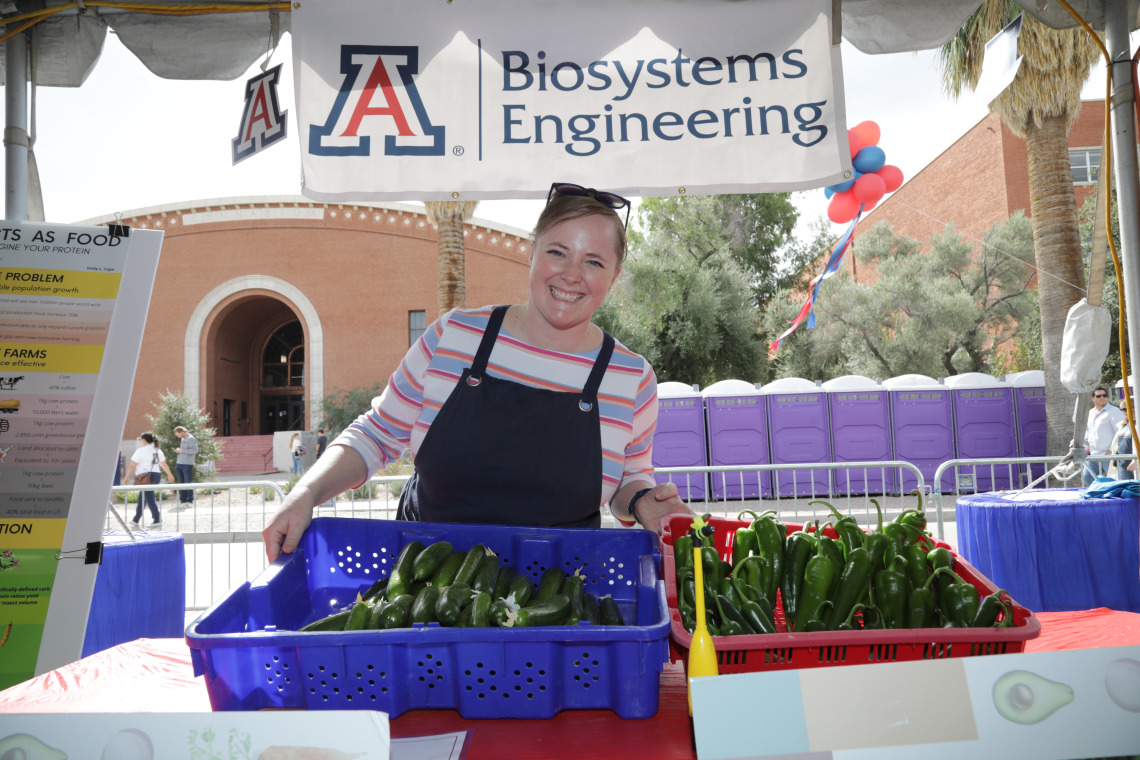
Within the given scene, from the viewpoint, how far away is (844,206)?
752cm

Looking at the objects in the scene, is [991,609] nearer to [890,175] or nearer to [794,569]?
[794,569]

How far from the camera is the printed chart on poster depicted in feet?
9.11

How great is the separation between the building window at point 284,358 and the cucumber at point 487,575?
121 feet

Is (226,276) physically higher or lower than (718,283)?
higher

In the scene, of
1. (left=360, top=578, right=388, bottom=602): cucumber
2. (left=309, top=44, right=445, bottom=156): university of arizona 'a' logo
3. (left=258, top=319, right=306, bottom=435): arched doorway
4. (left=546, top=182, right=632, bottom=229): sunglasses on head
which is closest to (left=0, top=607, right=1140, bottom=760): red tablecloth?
(left=360, top=578, right=388, bottom=602): cucumber

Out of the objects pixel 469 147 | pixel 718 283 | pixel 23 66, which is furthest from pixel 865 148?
pixel 718 283

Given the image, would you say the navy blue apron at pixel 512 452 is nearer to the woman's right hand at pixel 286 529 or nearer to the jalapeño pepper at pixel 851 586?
the woman's right hand at pixel 286 529

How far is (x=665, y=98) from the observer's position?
9.80ft

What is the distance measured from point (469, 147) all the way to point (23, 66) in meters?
1.71

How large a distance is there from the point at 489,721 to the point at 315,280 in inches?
1174

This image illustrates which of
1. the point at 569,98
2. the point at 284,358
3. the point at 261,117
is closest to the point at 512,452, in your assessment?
the point at 569,98

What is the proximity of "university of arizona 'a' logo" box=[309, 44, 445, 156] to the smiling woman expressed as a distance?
81cm

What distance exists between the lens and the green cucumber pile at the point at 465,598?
1.51 meters

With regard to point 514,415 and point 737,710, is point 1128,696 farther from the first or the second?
point 514,415
